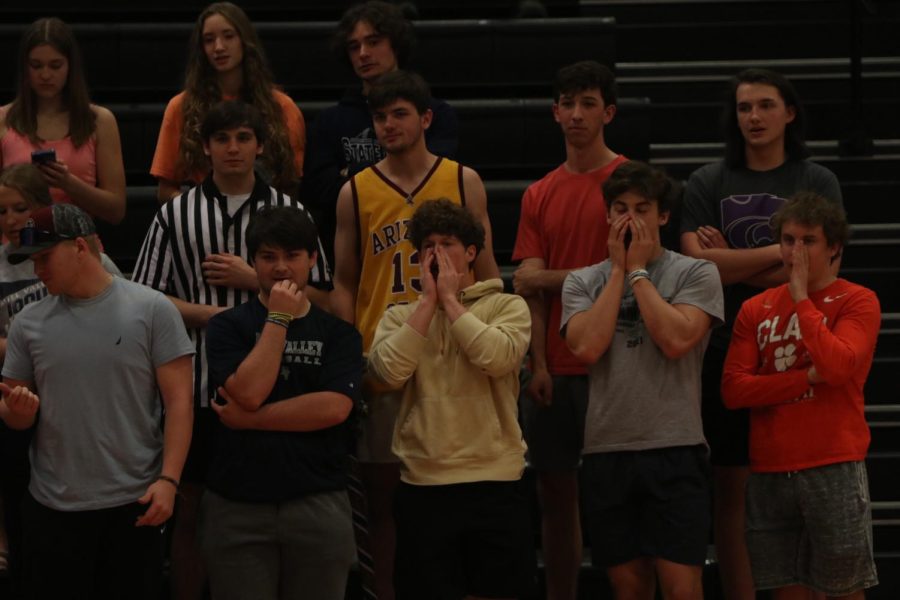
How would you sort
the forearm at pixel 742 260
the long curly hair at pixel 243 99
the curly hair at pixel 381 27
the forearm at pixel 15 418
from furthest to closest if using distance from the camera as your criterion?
1. the curly hair at pixel 381 27
2. the long curly hair at pixel 243 99
3. the forearm at pixel 742 260
4. the forearm at pixel 15 418

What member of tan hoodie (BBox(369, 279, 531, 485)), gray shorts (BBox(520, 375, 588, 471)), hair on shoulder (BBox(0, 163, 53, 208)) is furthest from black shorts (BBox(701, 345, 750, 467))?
hair on shoulder (BBox(0, 163, 53, 208))

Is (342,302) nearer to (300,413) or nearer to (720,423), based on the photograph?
(300,413)

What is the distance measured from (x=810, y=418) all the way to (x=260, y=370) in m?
1.61

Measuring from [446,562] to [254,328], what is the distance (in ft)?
2.82

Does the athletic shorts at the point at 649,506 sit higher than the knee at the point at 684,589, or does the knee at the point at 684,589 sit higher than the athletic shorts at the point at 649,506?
the athletic shorts at the point at 649,506

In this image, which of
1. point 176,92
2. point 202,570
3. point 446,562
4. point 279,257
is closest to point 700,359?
point 446,562

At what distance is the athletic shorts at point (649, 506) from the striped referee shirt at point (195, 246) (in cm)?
110

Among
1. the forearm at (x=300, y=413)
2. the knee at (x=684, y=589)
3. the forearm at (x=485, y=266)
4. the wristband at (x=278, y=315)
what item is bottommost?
the knee at (x=684, y=589)

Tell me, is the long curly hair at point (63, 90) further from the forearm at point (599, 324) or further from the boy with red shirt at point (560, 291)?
the forearm at point (599, 324)

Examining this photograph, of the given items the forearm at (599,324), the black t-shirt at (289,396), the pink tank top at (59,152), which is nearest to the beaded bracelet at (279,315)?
the black t-shirt at (289,396)

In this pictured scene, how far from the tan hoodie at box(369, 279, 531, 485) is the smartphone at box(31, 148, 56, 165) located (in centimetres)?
126

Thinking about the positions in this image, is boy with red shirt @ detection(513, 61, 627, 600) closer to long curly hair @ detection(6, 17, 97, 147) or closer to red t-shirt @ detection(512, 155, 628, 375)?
red t-shirt @ detection(512, 155, 628, 375)

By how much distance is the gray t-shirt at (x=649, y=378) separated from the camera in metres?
4.09

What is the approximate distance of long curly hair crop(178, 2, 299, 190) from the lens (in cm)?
479
